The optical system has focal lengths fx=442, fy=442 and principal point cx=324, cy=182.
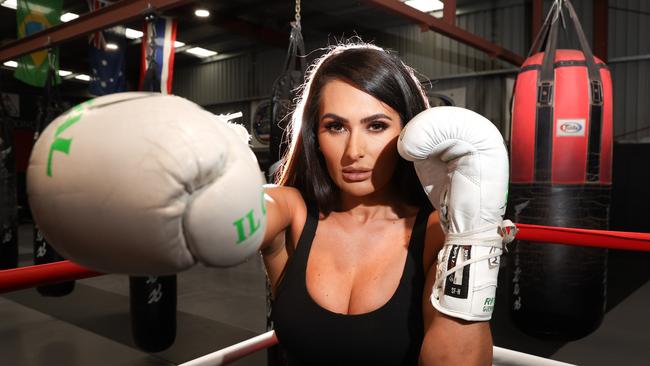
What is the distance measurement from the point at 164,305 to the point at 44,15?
11.3ft

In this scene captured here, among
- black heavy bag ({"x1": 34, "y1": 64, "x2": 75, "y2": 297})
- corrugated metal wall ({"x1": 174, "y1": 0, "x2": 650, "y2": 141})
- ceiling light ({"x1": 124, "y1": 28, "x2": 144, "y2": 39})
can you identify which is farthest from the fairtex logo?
ceiling light ({"x1": 124, "y1": 28, "x2": 144, "y2": 39})

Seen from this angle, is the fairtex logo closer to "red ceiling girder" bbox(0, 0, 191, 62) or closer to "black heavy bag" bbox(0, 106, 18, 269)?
"red ceiling girder" bbox(0, 0, 191, 62)

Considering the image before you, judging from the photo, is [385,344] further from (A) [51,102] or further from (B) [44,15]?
(B) [44,15]

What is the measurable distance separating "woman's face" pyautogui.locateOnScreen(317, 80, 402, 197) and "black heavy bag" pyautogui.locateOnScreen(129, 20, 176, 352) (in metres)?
1.65

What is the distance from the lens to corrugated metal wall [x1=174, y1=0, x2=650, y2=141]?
622cm

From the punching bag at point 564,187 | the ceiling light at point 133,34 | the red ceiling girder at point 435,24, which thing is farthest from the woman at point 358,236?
the ceiling light at point 133,34

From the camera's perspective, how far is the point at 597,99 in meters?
2.36

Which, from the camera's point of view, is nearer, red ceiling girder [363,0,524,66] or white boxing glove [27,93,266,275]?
white boxing glove [27,93,266,275]

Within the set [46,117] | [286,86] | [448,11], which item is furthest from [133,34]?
[286,86]

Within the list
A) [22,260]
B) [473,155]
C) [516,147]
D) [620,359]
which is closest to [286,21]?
[22,260]

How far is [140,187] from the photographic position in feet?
1.64

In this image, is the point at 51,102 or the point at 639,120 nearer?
the point at 51,102

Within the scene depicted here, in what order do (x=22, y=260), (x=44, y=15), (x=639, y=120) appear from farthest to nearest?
(x=639, y=120) → (x=22, y=260) → (x=44, y=15)

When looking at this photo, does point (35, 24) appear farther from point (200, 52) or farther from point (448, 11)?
point (200, 52)
